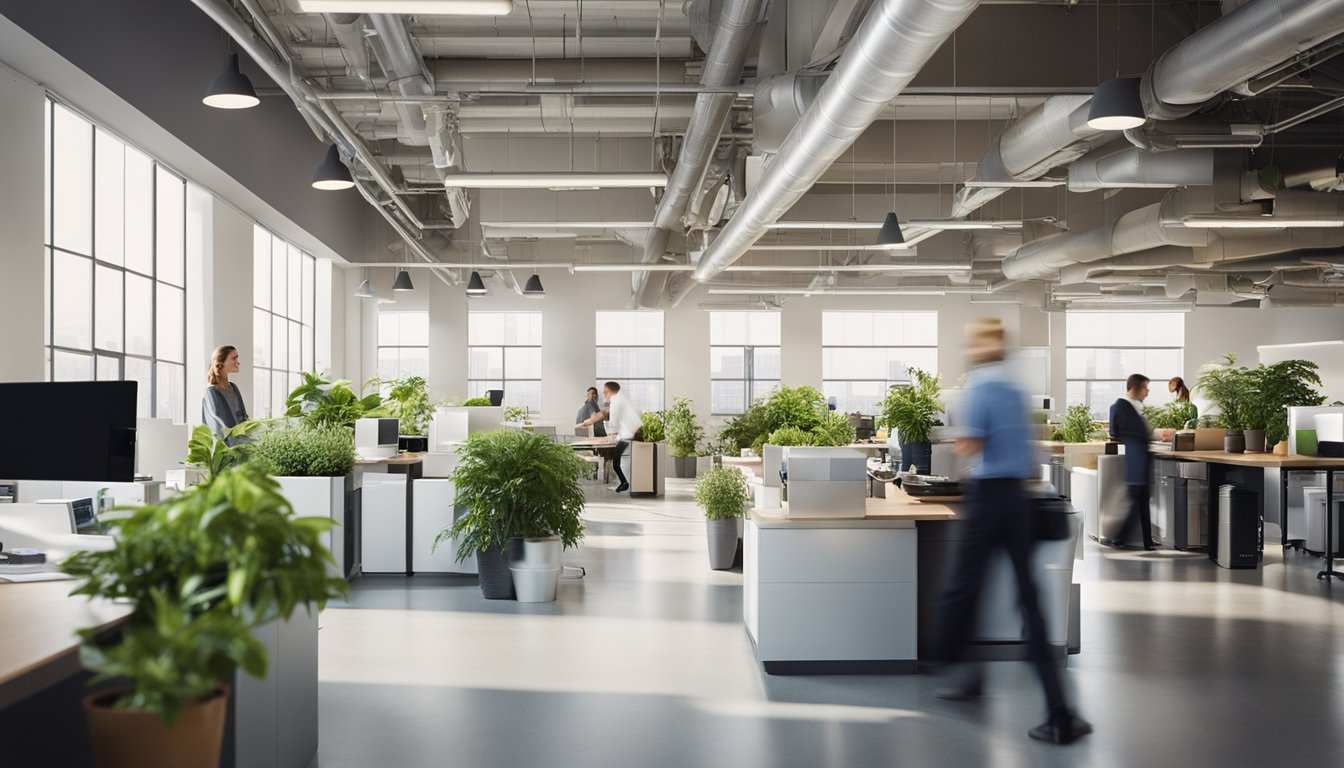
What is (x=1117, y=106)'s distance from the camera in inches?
247

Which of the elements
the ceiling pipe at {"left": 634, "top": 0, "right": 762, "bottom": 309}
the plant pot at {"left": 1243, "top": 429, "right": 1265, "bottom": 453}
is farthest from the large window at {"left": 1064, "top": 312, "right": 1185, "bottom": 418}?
the ceiling pipe at {"left": 634, "top": 0, "right": 762, "bottom": 309}

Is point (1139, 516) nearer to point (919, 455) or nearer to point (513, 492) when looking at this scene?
point (919, 455)

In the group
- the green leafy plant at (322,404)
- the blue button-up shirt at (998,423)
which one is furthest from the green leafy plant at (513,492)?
the blue button-up shirt at (998,423)

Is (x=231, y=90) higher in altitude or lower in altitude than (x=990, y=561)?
higher

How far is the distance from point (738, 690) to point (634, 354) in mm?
17004

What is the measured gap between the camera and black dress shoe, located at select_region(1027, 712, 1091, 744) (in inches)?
175

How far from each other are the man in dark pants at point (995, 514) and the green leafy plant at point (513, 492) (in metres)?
3.45

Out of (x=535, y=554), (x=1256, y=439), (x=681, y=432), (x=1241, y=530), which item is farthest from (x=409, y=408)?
(x=681, y=432)

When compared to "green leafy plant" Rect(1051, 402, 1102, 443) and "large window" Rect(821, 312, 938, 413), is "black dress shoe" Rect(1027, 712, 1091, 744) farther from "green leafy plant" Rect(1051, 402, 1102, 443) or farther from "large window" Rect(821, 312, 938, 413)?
"large window" Rect(821, 312, 938, 413)

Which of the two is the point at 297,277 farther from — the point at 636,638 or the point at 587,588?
the point at 636,638

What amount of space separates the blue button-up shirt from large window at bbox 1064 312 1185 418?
743 inches

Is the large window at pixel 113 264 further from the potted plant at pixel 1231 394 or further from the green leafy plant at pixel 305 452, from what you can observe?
the potted plant at pixel 1231 394

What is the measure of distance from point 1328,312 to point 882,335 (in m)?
8.90

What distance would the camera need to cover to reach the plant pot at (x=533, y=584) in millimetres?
7527
